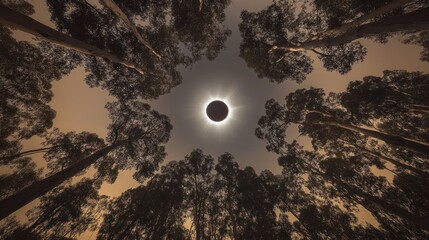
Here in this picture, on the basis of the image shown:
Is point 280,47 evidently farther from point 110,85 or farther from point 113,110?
point 113,110

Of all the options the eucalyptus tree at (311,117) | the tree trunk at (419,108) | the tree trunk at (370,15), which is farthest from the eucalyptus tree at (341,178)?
the tree trunk at (370,15)

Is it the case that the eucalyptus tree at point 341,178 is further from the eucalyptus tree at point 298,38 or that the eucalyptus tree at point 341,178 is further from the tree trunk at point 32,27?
the tree trunk at point 32,27

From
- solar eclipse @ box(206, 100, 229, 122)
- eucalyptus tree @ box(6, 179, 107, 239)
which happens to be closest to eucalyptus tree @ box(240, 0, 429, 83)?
solar eclipse @ box(206, 100, 229, 122)

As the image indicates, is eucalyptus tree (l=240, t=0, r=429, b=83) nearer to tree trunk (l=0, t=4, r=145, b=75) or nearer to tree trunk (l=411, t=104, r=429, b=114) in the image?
tree trunk (l=411, t=104, r=429, b=114)

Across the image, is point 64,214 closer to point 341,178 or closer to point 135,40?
point 135,40

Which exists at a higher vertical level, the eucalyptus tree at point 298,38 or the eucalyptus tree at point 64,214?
the eucalyptus tree at point 298,38
